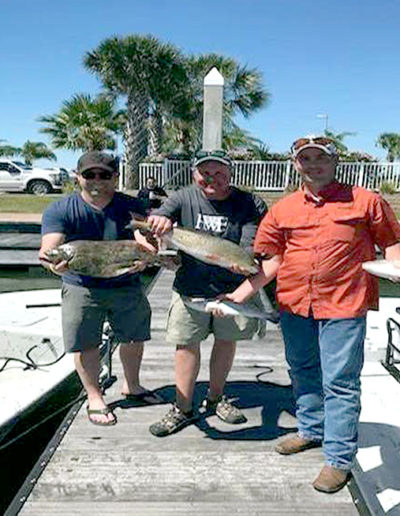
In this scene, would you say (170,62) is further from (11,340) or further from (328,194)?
(328,194)

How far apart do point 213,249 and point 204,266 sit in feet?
1.22

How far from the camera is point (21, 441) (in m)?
4.75

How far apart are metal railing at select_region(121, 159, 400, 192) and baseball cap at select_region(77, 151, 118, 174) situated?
18.6 m

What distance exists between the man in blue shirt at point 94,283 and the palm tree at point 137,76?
19.7 meters

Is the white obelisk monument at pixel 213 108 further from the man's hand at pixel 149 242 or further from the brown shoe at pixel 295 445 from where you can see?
the brown shoe at pixel 295 445

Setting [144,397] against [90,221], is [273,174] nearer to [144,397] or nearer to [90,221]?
[144,397]

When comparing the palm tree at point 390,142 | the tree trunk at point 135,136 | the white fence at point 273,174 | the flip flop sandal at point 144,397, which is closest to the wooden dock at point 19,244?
the white fence at point 273,174

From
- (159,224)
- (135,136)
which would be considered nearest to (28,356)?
(159,224)

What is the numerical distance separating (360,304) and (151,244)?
1.21 meters

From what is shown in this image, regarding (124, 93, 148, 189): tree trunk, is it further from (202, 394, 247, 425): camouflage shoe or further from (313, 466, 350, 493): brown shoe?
(313, 466, 350, 493): brown shoe

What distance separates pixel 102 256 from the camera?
121 inches

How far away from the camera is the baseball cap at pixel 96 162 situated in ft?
10.4

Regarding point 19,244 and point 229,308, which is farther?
point 19,244

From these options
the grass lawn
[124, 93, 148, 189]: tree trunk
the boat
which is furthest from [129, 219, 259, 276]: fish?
[124, 93, 148, 189]: tree trunk
